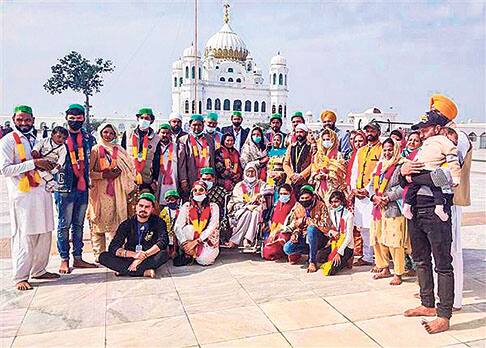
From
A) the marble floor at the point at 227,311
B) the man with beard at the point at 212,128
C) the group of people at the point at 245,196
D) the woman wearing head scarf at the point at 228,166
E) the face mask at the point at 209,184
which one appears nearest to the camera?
the marble floor at the point at 227,311

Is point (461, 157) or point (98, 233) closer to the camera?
point (461, 157)

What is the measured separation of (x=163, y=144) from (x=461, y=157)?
130 inches

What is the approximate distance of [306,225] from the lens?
15.9 feet

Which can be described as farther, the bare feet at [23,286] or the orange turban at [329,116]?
the orange turban at [329,116]

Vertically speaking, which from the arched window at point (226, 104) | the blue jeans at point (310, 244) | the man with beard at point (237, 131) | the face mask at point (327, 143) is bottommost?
the blue jeans at point (310, 244)

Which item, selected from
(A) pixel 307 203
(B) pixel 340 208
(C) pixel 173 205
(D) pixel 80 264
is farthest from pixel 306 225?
(D) pixel 80 264

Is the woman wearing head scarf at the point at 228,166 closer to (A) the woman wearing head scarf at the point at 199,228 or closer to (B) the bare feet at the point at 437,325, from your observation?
(A) the woman wearing head scarf at the point at 199,228

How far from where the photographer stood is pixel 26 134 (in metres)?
4.21

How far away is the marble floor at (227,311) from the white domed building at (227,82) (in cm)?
5412

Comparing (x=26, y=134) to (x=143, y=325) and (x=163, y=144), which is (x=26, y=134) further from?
(x=143, y=325)

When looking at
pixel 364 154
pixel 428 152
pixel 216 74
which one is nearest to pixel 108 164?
pixel 364 154

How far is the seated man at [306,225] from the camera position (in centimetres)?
473

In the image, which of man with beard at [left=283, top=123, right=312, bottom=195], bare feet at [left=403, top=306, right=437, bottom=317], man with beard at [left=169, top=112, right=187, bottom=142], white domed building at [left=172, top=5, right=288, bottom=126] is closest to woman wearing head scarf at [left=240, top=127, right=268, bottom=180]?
man with beard at [left=283, top=123, right=312, bottom=195]

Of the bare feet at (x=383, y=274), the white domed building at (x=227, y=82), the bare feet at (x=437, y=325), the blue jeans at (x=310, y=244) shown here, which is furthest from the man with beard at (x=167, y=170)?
the white domed building at (x=227, y=82)
